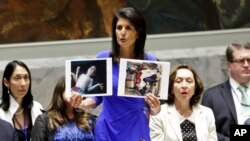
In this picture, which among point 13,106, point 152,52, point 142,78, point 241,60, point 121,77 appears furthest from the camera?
point 152,52

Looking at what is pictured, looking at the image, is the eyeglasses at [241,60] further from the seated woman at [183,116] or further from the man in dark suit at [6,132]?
the man in dark suit at [6,132]

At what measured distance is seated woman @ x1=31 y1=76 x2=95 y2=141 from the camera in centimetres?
529

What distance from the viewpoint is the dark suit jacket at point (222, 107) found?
20.3 ft

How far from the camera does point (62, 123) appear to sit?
5.35 metres

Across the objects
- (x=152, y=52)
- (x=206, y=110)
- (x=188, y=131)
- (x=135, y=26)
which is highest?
(x=152, y=52)

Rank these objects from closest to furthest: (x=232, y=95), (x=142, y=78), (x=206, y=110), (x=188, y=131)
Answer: (x=142, y=78) → (x=188, y=131) → (x=206, y=110) → (x=232, y=95)

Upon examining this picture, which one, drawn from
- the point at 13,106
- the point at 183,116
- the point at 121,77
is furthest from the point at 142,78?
the point at 13,106

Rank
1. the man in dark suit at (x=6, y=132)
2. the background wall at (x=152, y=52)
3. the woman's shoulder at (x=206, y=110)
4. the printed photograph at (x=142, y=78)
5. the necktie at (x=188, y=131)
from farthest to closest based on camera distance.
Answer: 1. the background wall at (x=152, y=52)
2. the woman's shoulder at (x=206, y=110)
3. the necktie at (x=188, y=131)
4. the man in dark suit at (x=6, y=132)
5. the printed photograph at (x=142, y=78)

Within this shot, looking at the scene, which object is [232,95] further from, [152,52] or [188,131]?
[152,52]

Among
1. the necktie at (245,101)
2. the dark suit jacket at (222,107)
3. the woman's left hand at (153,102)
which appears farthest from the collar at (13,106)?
the necktie at (245,101)

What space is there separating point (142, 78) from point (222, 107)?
1764 mm

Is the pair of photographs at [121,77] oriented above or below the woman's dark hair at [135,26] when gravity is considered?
below

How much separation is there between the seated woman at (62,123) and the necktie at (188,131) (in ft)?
3.02

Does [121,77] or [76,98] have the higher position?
[121,77]
